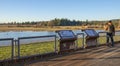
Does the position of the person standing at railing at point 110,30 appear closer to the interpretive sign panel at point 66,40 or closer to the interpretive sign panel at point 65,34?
the interpretive sign panel at point 66,40

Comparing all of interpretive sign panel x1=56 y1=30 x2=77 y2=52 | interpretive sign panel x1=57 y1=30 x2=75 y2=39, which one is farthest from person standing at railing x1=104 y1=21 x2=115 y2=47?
interpretive sign panel x1=57 y1=30 x2=75 y2=39

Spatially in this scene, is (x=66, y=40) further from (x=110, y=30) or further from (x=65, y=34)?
(x=110, y=30)

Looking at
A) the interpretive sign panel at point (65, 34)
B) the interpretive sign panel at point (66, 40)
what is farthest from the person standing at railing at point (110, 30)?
the interpretive sign panel at point (65, 34)

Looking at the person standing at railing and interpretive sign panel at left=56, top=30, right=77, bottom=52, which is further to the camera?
the person standing at railing

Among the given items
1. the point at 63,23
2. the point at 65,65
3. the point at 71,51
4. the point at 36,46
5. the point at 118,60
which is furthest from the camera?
the point at 63,23

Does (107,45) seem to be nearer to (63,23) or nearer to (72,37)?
(72,37)

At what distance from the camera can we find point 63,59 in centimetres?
1473

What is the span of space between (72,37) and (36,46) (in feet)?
8.12

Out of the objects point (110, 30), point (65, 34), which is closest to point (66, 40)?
point (65, 34)

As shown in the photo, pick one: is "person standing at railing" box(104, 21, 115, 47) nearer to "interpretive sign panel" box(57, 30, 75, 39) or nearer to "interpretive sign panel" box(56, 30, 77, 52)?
"interpretive sign panel" box(56, 30, 77, 52)

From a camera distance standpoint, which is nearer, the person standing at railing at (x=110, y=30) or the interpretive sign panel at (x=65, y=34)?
the interpretive sign panel at (x=65, y=34)

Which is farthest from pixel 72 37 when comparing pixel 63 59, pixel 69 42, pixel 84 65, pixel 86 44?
pixel 84 65

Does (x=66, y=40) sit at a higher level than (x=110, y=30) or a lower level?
lower

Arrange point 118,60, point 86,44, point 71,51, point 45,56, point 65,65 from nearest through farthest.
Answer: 1. point 65,65
2. point 118,60
3. point 45,56
4. point 71,51
5. point 86,44
